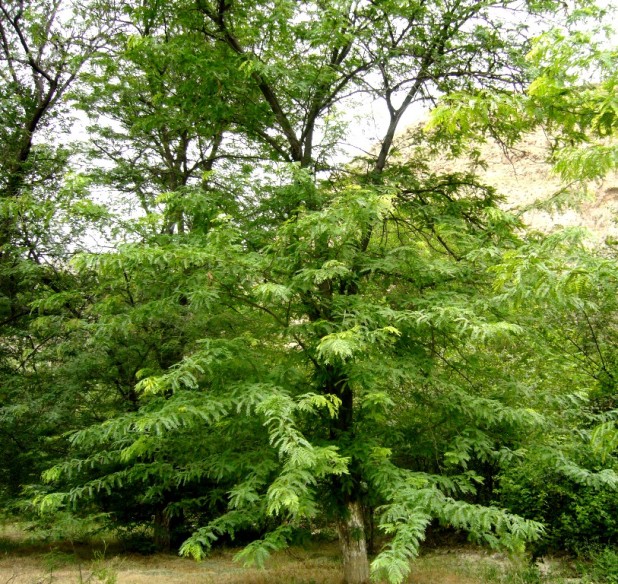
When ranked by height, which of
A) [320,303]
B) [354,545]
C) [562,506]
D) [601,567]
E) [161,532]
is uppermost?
[320,303]

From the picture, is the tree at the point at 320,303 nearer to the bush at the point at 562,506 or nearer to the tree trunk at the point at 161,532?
the bush at the point at 562,506

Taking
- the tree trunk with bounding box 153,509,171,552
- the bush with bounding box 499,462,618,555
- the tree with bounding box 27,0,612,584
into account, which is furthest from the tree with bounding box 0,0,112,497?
the bush with bounding box 499,462,618,555

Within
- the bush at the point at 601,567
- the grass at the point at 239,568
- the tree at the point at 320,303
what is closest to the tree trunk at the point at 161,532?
the grass at the point at 239,568

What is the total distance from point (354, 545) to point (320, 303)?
338 cm

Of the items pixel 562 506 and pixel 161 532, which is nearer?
pixel 562 506

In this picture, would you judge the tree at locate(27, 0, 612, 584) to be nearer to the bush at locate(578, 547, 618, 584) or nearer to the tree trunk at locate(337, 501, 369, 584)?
the tree trunk at locate(337, 501, 369, 584)

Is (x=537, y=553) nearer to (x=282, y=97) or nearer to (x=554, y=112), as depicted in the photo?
(x=554, y=112)

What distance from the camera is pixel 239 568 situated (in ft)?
32.4

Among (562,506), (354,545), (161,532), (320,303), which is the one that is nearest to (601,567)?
(562,506)

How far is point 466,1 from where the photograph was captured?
734 centimetres

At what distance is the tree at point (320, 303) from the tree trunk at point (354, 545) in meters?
0.02

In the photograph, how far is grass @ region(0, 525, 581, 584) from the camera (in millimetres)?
7922

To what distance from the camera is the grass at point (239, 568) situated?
7922mm

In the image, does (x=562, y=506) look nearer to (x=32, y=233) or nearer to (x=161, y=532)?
(x=161, y=532)
